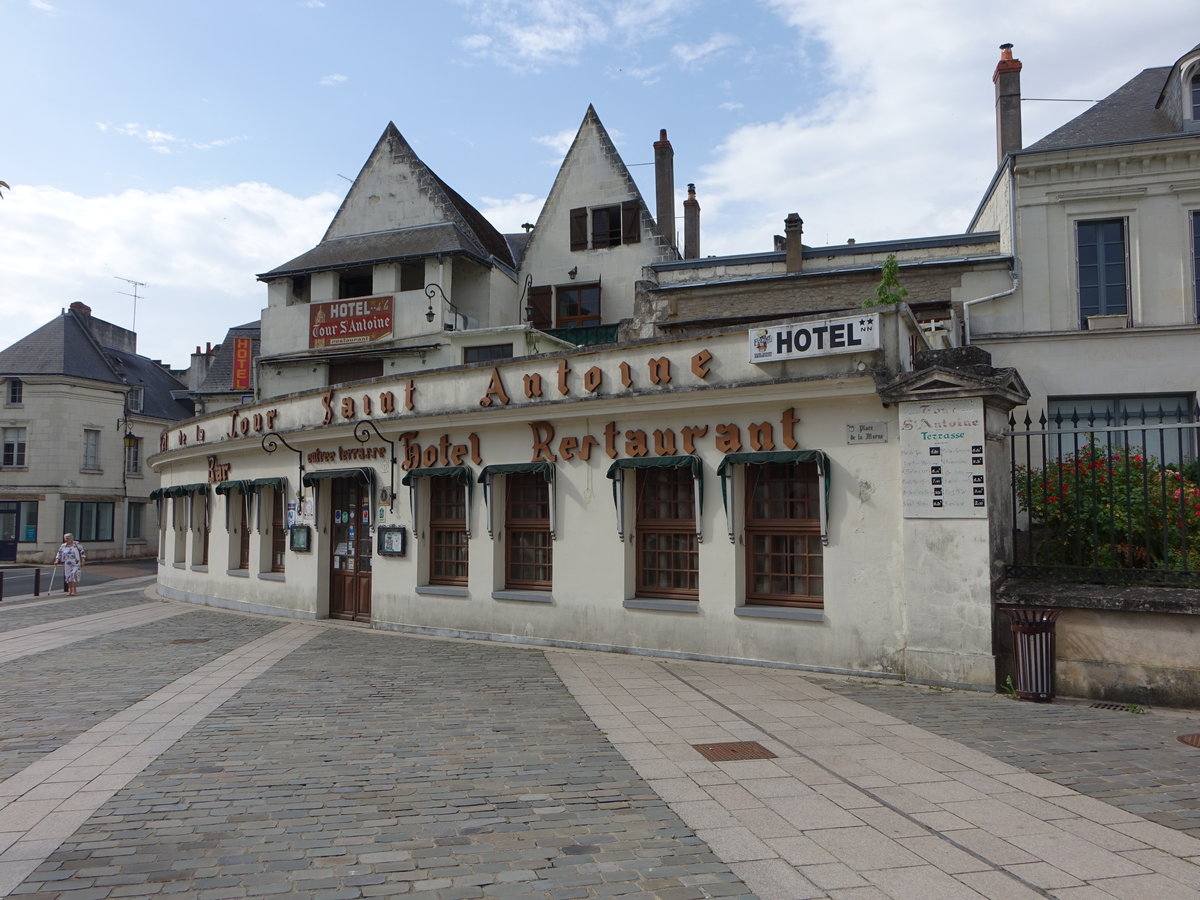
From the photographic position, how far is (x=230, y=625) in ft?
53.7

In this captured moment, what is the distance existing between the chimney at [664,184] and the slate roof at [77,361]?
95.0ft

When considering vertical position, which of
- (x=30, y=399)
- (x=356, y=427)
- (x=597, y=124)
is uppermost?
(x=597, y=124)

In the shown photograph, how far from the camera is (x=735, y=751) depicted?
705 centimetres

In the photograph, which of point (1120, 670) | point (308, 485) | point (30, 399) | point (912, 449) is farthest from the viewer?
point (30, 399)

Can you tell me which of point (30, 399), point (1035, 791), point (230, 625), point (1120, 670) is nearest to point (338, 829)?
point (1035, 791)

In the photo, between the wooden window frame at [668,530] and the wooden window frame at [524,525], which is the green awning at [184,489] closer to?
the wooden window frame at [524,525]

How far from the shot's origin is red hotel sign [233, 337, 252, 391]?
113 feet

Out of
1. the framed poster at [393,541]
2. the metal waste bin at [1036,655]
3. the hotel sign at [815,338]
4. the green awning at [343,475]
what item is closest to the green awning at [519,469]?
the framed poster at [393,541]

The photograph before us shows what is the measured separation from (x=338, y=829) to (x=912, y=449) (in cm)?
713

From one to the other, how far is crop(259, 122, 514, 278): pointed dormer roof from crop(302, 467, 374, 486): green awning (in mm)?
13113

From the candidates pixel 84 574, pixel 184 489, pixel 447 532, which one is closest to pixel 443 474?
pixel 447 532

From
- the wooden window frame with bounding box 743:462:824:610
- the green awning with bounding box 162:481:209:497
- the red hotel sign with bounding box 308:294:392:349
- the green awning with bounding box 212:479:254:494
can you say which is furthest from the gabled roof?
the wooden window frame with bounding box 743:462:824:610

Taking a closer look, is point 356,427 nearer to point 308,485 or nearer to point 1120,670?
point 308,485

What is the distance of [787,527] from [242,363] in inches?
1149
